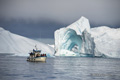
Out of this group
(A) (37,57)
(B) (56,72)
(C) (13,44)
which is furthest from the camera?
(C) (13,44)

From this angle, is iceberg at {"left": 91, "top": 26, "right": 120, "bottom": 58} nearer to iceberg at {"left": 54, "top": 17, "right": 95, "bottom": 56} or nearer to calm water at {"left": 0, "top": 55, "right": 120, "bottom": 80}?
iceberg at {"left": 54, "top": 17, "right": 95, "bottom": 56}

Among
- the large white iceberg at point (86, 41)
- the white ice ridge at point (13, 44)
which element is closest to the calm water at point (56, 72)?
the large white iceberg at point (86, 41)

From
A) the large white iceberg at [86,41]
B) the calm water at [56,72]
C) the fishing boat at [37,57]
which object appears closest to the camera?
the calm water at [56,72]

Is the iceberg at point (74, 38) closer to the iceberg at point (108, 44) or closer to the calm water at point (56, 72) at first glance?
the iceberg at point (108, 44)

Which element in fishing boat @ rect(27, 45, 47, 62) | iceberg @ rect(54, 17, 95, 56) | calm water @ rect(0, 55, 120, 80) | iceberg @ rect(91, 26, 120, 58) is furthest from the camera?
iceberg @ rect(91, 26, 120, 58)

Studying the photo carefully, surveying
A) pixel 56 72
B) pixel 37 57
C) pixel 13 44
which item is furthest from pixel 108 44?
pixel 13 44

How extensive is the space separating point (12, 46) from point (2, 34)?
13.1 meters

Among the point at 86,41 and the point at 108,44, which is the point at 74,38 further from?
the point at 108,44

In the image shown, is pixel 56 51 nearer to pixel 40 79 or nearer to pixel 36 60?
pixel 36 60

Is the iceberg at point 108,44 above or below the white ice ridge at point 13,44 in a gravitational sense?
below

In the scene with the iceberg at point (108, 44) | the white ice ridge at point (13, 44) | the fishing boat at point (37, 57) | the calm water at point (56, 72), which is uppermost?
the white ice ridge at point (13, 44)

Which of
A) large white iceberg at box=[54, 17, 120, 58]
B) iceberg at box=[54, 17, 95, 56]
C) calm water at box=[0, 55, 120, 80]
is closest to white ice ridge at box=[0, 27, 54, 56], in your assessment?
iceberg at box=[54, 17, 95, 56]

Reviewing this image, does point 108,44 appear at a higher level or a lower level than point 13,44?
lower

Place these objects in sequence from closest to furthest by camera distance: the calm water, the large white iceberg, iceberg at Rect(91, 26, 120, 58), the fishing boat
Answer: the calm water → the fishing boat → the large white iceberg → iceberg at Rect(91, 26, 120, 58)
